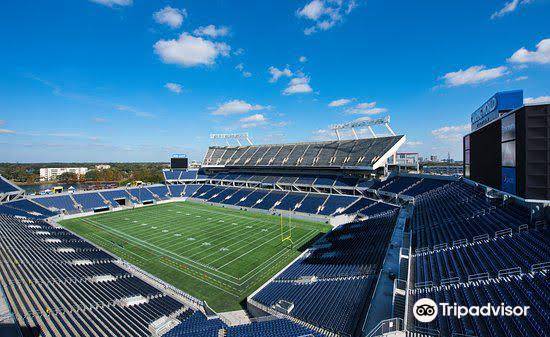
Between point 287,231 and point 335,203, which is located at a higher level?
point 335,203

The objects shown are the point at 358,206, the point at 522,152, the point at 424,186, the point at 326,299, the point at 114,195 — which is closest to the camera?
the point at 522,152

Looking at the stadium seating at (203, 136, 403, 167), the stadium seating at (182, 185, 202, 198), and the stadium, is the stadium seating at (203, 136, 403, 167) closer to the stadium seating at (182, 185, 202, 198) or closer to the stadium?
the stadium

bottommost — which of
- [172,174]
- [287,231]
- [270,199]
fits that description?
[287,231]

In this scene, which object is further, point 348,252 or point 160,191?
point 160,191

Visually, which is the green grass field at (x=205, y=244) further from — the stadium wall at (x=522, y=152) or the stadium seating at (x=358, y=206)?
the stadium wall at (x=522, y=152)

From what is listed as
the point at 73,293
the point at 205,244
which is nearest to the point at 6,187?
the point at 205,244

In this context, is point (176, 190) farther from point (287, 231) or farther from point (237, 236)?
point (287, 231)

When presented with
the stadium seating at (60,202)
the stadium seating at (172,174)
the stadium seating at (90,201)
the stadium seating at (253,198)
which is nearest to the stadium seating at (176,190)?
the stadium seating at (172,174)

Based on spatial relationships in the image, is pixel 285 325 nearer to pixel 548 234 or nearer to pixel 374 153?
pixel 548 234
